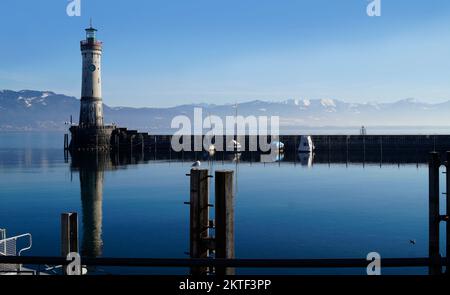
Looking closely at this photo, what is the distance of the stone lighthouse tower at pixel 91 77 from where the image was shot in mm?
98375

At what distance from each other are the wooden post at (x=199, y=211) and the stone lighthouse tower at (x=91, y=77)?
92806 millimetres

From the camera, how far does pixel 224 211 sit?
984cm

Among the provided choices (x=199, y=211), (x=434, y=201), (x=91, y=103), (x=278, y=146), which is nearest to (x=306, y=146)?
(x=278, y=146)

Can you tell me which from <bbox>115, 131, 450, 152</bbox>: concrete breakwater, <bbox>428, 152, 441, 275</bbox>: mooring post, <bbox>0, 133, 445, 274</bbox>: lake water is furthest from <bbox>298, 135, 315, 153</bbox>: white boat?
<bbox>428, 152, 441, 275</bbox>: mooring post

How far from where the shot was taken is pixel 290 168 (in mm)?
77250

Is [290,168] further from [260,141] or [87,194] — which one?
[260,141]

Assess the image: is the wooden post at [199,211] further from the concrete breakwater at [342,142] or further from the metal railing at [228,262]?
the concrete breakwater at [342,142]

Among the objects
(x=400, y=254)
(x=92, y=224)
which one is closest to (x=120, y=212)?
(x=92, y=224)

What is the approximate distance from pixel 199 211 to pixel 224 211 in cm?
141

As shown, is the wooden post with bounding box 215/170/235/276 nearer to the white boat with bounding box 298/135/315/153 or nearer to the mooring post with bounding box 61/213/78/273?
the mooring post with bounding box 61/213/78/273

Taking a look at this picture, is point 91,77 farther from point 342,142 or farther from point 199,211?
point 199,211

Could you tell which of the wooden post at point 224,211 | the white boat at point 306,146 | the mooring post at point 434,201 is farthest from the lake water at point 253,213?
the white boat at point 306,146
